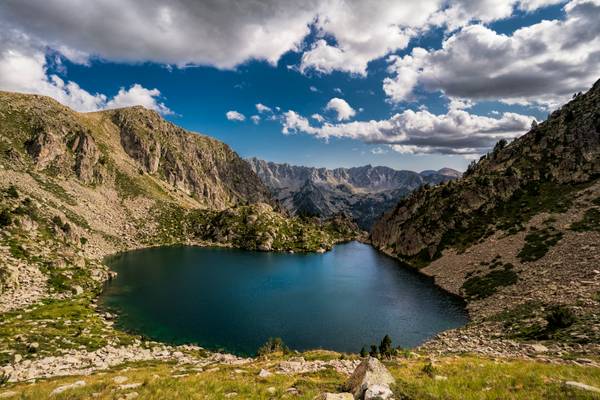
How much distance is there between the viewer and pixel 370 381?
14477 millimetres

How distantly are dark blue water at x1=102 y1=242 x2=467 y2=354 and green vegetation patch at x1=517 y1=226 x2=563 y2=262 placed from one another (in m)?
20.6

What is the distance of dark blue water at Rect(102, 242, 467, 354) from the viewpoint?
184 ft

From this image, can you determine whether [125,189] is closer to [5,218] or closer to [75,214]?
[75,214]

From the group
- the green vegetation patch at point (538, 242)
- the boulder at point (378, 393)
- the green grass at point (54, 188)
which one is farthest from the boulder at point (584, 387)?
the green grass at point (54, 188)

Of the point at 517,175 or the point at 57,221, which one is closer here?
the point at 57,221

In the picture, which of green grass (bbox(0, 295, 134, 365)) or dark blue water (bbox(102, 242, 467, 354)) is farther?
dark blue water (bbox(102, 242, 467, 354))

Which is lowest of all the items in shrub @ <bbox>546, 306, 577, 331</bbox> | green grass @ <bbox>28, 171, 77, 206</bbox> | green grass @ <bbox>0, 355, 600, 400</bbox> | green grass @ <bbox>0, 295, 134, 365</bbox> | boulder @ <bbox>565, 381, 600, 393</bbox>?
green grass @ <bbox>0, 295, 134, 365</bbox>

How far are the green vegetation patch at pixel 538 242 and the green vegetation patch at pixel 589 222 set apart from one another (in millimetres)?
3892

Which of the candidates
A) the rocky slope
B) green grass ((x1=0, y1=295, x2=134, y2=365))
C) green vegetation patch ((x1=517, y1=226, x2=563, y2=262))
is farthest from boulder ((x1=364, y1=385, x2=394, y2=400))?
green vegetation patch ((x1=517, y1=226, x2=563, y2=262))

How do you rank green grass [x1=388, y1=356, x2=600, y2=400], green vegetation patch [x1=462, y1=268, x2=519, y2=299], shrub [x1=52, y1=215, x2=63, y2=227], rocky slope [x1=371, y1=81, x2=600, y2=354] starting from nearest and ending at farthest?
green grass [x1=388, y1=356, x2=600, y2=400], rocky slope [x1=371, y1=81, x2=600, y2=354], green vegetation patch [x1=462, y1=268, x2=519, y2=299], shrub [x1=52, y1=215, x2=63, y2=227]

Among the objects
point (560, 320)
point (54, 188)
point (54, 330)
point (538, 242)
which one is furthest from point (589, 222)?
point (54, 188)

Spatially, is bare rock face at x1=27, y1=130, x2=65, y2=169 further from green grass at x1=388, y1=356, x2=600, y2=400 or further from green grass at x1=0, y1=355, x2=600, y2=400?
green grass at x1=388, y1=356, x2=600, y2=400

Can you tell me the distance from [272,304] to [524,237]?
70661mm

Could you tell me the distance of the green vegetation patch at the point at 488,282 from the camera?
70.4 metres
